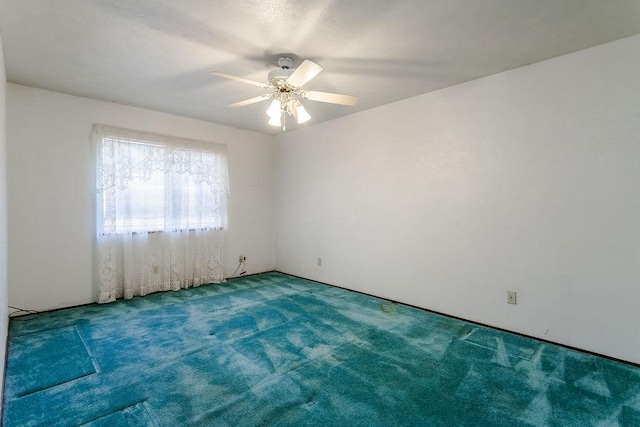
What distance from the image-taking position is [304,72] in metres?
2.09

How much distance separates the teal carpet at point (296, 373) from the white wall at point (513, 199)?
0.32m

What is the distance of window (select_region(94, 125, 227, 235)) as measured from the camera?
3.62 m

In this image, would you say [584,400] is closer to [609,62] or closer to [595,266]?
[595,266]

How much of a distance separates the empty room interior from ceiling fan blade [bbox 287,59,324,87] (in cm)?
3

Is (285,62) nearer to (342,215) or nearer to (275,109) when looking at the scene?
(275,109)

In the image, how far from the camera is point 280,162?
532 cm

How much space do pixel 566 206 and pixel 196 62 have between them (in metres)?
3.41

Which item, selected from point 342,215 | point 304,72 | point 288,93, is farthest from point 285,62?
point 342,215

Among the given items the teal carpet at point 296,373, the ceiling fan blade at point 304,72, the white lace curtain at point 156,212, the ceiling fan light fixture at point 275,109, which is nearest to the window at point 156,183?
the white lace curtain at point 156,212

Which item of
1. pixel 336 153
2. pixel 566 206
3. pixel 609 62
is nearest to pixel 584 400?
pixel 566 206

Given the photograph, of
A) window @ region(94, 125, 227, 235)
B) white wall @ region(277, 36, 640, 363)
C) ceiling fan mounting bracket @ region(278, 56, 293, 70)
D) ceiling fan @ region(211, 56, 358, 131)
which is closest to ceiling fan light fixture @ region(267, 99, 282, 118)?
ceiling fan @ region(211, 56, 358, 131)

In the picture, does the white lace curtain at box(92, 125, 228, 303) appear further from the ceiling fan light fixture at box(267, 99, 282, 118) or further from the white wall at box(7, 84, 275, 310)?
the ceiling fan light fixture at box(267, 99, 282, 118)

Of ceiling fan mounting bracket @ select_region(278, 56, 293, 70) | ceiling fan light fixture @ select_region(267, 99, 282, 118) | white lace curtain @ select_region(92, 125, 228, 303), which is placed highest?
ceiling fan mounting bracket @ select_region(278, 56, 293, 70)

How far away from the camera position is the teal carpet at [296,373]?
68.4 inches
